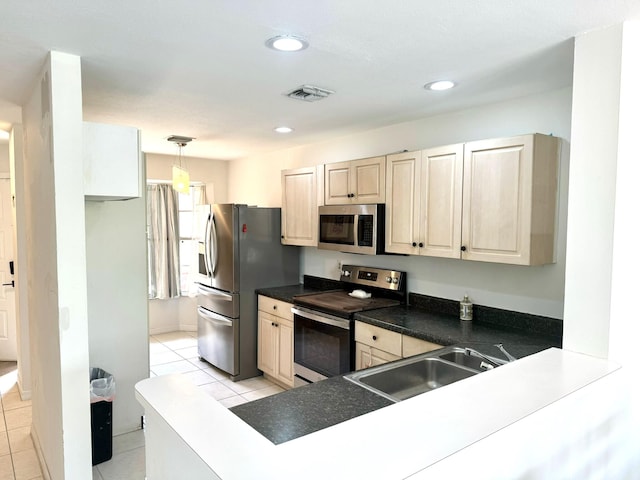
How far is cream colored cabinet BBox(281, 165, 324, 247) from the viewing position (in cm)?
392

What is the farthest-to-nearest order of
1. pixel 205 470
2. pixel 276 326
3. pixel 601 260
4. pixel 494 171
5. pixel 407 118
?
1. pixel 276 326
2. pixel 407 118
3. pixel 494 171
4. pixel 601 260
5. pixel 205 470

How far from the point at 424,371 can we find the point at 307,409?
0.81m

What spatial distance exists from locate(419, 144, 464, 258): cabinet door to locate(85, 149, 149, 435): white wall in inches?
79.2

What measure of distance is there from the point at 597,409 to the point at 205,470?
1.40 metres

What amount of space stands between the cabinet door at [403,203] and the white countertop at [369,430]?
1.59m

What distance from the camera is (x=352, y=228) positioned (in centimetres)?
343

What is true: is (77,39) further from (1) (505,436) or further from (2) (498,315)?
(2) (498,315)

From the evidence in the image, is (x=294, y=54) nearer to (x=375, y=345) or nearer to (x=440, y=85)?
(x=440, y=85)

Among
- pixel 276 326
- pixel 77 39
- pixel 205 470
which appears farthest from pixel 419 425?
pixel 276 326

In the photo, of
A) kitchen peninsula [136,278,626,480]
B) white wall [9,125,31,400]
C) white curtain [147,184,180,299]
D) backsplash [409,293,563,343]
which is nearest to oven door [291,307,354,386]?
backsplash [409,293,563,343]

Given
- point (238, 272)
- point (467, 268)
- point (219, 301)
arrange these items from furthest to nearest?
1. point (219, 301)
2. point (238, 272)
3. point (467, 268)

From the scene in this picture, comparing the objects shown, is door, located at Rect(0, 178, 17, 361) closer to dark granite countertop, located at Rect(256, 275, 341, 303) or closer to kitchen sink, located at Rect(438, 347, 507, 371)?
dark granite countertop, located at Rect(256, 275, 341, 303)

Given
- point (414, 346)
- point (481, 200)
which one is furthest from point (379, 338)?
point (481, 200)

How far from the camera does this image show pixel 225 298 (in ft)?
13.8
